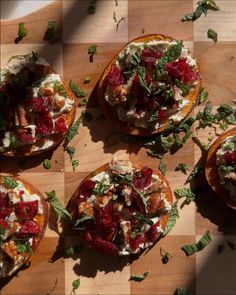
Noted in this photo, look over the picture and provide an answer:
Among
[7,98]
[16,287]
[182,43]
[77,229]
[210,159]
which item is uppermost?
[182,43]

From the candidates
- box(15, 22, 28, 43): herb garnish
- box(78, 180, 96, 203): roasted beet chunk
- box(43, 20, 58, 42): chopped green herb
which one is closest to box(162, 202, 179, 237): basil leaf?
box(78, 180, 96, 203): roasted beet chunk

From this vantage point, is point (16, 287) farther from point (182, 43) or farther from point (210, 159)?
point (182, 43)

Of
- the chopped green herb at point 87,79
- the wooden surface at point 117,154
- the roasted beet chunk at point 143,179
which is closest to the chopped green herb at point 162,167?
the wooden surface at point 117,154

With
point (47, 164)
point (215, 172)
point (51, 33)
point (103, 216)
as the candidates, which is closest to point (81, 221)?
point (103, 216)

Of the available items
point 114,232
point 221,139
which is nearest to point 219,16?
point 221,139

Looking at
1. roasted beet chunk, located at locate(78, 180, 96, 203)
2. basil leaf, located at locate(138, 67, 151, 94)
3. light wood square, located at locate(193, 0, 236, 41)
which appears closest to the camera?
basil leaf, located at locate(138, 67, 151, 94)

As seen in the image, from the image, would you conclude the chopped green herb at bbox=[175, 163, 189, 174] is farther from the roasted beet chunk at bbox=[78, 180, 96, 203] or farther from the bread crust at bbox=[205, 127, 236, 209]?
the roasted beet chunk at bbox=[78, 180, 96, 203]
